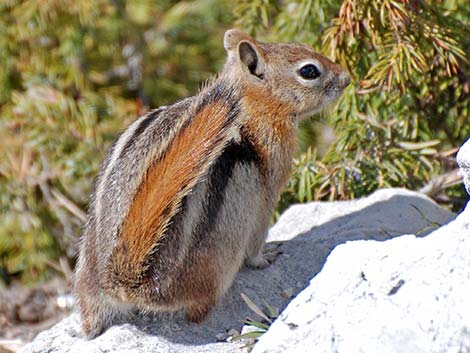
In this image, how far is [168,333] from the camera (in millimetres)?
3816

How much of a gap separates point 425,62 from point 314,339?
7.68 ft

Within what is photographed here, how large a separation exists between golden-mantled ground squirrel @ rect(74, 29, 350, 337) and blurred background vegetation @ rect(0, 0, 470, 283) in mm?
943

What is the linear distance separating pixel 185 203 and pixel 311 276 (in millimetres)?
850

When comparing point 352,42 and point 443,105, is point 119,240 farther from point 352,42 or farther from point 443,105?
point 443,105

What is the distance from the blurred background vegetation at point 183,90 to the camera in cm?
500

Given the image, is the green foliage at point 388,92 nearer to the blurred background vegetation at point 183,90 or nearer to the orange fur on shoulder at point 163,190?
the blurred background vegetation at point 183,90

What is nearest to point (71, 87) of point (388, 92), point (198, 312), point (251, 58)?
point (388, 92)

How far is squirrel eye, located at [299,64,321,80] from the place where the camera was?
14.7 feet

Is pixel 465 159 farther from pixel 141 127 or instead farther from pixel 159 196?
pixel 141 127

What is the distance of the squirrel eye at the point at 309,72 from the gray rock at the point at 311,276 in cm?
76

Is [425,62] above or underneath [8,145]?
above

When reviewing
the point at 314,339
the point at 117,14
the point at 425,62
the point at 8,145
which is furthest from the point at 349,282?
the point at 117,14

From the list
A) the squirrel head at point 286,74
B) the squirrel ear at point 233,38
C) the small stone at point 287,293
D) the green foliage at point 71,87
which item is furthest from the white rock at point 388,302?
the green foliage at point 71,87

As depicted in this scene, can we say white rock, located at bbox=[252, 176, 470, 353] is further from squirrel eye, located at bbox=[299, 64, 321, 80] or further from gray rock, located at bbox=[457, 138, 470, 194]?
squirrel eye, located at bbox=[299, 64, 321, 80]
